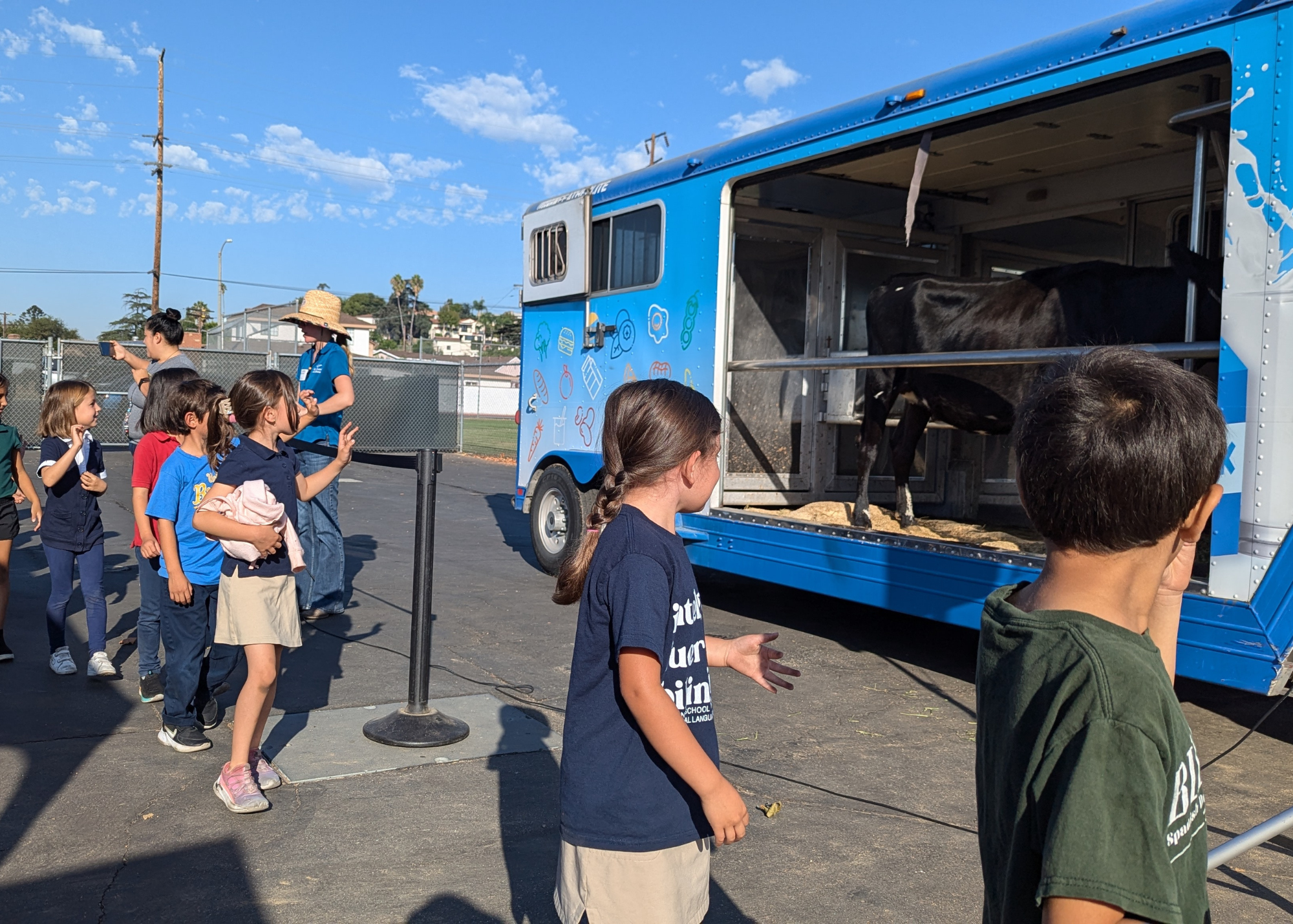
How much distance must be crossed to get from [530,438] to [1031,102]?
537cm

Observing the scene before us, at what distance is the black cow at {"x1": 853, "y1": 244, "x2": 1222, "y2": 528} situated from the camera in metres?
6.20

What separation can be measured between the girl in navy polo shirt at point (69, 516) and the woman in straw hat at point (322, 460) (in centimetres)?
138

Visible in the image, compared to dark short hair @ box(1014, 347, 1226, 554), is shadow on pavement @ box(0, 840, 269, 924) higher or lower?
lower

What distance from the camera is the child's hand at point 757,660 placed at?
228cm

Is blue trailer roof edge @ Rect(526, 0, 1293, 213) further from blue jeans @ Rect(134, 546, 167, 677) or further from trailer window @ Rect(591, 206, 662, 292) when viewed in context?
blue jeans @ Rect(134, 546, 167, 677)

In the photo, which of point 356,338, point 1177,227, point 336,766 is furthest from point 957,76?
point 356,338

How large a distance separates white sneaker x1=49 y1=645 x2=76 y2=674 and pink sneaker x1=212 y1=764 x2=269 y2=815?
2.10m

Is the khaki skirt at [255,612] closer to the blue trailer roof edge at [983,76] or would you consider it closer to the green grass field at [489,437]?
the blue trailer roof edge at [983,76]

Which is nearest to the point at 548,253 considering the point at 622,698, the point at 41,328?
the point at 622,698

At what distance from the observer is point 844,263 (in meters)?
8.54

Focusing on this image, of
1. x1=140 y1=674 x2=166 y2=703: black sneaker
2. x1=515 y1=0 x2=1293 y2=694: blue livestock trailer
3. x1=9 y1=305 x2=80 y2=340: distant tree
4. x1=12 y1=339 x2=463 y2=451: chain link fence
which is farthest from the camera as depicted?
x1=9 y1=305 x2=80 y2=340: distant tree

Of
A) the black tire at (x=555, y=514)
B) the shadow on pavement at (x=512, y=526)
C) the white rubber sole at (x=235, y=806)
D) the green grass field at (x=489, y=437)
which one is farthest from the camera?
the green grass field at (x=489, y=437)

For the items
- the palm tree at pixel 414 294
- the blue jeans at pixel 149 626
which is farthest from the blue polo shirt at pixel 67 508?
the palm tree at pixel 414 294

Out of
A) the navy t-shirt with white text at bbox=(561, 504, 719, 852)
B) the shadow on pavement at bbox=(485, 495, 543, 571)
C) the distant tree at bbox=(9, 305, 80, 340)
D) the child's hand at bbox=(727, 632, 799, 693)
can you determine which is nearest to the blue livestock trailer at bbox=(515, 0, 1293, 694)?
the shadow on pavement at bbox=(485, 495, 543, 571)
